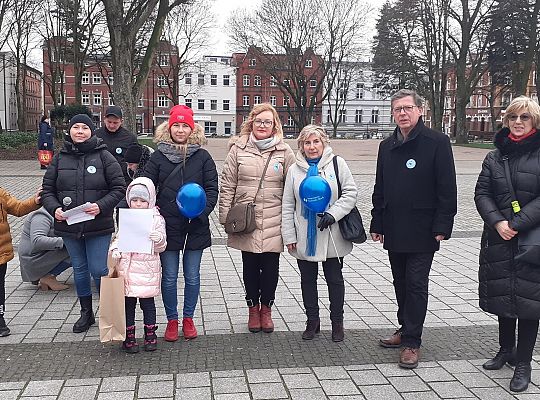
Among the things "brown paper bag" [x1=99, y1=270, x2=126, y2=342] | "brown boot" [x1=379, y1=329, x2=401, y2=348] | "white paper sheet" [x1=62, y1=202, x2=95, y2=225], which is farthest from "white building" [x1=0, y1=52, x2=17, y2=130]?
"brown boot" [x1=379, y1=329, x2=401, y2=348]

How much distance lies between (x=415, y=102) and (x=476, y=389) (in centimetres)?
219

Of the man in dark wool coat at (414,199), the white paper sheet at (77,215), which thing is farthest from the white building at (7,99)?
the man in dark wool coat at (414,199)

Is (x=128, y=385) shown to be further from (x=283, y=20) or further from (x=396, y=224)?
(x=283, y=20)

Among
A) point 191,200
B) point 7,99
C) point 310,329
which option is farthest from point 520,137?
point 7,99

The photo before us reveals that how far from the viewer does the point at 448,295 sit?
6.50 m

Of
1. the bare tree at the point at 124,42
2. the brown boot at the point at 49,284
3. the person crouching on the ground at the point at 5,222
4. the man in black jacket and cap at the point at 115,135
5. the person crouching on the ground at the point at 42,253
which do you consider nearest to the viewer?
the person crouching on the ground at the point at 5,222

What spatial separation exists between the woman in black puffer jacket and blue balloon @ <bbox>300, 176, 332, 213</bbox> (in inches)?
46.5

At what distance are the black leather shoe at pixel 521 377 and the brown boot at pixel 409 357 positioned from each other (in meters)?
0.71

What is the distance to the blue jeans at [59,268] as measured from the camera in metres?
6.49

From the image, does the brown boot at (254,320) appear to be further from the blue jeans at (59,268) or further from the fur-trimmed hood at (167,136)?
the blue jeans at (59,268)

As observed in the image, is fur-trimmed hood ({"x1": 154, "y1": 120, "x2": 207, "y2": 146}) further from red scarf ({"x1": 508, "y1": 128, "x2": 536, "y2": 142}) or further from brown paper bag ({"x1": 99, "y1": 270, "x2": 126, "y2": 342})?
red scarf ({"x1": 508, "y1": 128, "x2": 536, "y2": 142})

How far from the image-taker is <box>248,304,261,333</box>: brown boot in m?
5.24

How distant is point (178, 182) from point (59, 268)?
8.47 ft

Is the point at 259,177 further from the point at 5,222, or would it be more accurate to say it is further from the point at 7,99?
the point at 7,99
